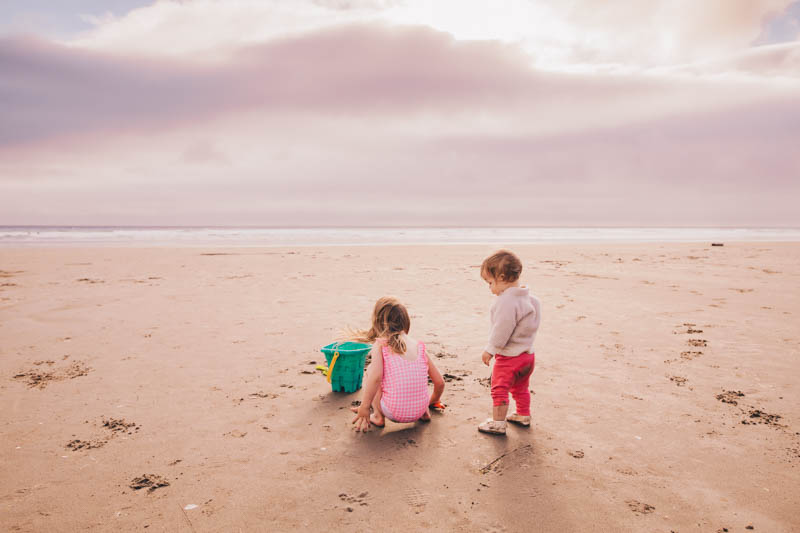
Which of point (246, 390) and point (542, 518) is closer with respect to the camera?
point (542, 518)

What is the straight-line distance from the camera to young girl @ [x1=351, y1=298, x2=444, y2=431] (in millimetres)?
3287

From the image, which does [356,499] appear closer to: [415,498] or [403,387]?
[415,498]

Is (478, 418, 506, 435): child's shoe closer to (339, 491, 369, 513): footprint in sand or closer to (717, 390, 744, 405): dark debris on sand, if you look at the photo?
(339, 491, 369, 513): footprint in sand

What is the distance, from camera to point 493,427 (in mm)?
3260

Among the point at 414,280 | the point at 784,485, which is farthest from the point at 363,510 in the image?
the point at 414,280

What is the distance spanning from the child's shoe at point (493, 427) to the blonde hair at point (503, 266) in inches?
42.1

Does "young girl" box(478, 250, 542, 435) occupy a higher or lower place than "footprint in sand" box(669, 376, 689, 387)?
higher

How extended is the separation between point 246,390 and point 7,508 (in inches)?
70.5

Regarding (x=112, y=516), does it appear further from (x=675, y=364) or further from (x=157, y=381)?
(x=675, y=364)

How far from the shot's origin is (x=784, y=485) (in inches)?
104

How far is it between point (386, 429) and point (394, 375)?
0.47 meters

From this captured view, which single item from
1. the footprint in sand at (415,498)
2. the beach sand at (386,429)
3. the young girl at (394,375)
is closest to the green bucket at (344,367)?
the beach sand at (386,429)

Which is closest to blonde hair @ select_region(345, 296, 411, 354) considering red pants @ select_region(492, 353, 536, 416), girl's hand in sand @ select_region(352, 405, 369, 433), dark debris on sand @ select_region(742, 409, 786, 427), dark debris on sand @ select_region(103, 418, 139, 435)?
girl's hand in sand @ select_region(352, 405, 369, 433)

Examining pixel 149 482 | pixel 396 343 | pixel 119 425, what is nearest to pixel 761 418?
pixel 396 343
